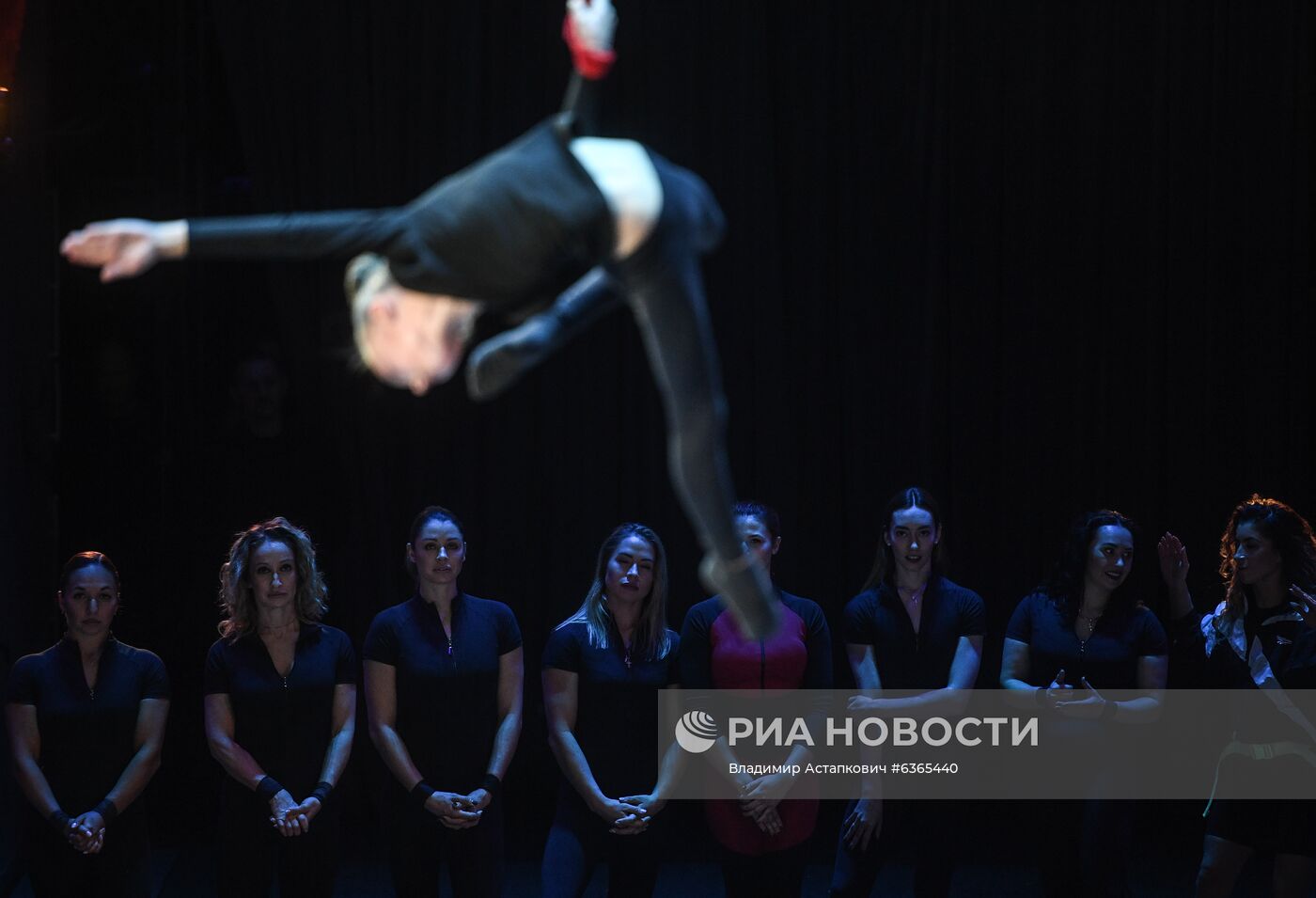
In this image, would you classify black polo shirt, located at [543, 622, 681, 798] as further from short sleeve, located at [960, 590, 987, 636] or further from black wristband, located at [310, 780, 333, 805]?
short sleeve, located at [960, 590, 987, 636]

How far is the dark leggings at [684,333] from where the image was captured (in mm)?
2232

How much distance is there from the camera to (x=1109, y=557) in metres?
4.75

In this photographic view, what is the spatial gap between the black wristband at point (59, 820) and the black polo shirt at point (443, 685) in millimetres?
1023

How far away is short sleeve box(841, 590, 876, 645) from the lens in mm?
4895

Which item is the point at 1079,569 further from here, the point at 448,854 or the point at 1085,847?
the point at 448,854

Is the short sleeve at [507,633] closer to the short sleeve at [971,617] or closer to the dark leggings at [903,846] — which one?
the dark leggings at [903,846]

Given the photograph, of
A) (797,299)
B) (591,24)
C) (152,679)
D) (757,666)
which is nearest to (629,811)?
(757,666)

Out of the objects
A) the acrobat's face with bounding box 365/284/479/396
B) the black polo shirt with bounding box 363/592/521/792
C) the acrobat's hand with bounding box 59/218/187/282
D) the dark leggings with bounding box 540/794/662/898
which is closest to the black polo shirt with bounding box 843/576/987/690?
the dark leggings with bounding box 540/794/662/898

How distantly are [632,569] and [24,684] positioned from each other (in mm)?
1960

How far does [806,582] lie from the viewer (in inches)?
241

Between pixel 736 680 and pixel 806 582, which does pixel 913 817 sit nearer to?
pixel 736 680

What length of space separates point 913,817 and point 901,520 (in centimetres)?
98

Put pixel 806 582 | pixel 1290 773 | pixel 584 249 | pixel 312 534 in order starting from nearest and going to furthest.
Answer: pixel 584 249 < pixel 1290 773 < pixel 312 534 < pixel 806 582

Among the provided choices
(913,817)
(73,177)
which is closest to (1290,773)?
(913,817)
